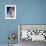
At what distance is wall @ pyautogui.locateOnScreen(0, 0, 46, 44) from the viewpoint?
3.86 m

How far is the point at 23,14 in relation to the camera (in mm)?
3869

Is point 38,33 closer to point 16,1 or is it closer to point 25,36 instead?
point 25,36

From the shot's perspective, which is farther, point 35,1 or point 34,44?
point 35,1

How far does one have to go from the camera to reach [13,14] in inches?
152

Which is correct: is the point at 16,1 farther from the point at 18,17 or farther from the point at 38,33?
the point at 38,33

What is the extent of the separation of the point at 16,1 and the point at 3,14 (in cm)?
55

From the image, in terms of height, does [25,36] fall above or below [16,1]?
below

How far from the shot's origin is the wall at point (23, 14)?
386 centimetres

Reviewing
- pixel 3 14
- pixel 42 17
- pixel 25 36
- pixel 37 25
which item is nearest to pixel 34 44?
pixel 25 36

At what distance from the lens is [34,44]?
3480mm

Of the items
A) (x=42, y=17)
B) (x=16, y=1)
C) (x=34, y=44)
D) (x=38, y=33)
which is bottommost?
(x=34, y=44)

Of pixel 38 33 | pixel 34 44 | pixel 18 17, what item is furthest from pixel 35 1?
pixel 34 44

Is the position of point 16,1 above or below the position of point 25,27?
above

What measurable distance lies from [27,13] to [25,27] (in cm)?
43
